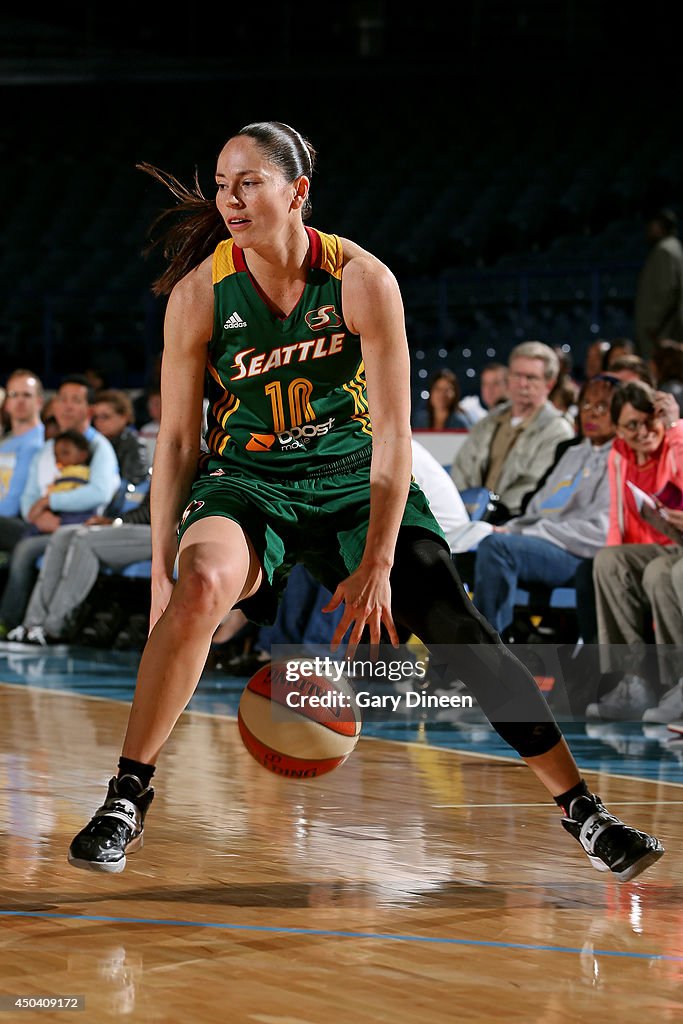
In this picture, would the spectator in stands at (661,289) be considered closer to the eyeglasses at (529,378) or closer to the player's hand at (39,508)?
the eyeglasses at (529,378)

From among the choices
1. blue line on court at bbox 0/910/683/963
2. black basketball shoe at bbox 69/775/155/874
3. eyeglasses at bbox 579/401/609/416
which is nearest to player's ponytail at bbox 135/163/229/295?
black basketball shoe at bbox 69/775/155/874

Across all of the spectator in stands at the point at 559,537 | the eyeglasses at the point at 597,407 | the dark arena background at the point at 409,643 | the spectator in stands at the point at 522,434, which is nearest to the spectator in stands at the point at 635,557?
the dark arena background at the point at 409,643

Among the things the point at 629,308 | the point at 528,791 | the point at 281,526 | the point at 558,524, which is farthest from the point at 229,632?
the point at 629,308

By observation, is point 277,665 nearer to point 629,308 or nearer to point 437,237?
point 629,308

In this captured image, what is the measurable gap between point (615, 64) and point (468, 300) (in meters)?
5.92

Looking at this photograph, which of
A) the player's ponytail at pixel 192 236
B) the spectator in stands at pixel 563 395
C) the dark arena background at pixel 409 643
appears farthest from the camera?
the spectator in stands at pixel 563 395

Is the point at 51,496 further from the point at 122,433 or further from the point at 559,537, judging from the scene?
the point at 559,537

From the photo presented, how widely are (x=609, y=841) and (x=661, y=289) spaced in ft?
26.5

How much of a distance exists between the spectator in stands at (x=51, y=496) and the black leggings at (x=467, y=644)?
19.4 ft

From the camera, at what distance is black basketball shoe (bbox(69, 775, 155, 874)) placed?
3277 mm

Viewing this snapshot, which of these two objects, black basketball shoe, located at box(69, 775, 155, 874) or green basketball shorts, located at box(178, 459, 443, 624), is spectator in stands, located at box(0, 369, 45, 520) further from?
black basketball shoe, located at box(69, 775, 155, 874)

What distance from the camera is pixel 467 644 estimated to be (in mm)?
3453

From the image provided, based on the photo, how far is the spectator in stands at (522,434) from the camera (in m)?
7.89

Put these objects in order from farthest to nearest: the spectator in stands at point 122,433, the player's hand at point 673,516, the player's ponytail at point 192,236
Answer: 1. the spectator in stands at point 122,433
2. the player's hand at point 673,516
3. the player's ponytail at point 192,236
